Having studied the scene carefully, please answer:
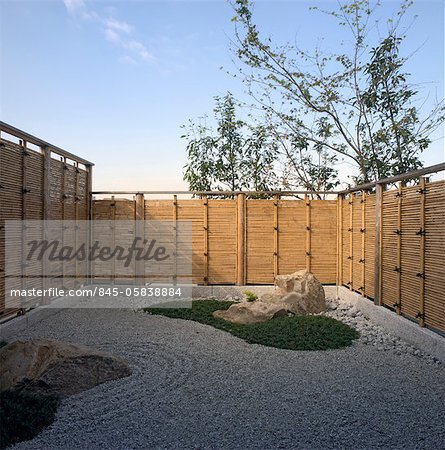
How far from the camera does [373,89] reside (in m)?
10.9

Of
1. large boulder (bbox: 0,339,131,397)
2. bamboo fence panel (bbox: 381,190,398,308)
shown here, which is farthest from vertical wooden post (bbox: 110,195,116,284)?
bamboo fence panel (bbox: 381,190,398,308)

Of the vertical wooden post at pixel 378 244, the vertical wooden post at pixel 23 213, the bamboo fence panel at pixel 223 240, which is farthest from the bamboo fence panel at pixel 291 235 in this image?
the vertical wooden post at pixel 23 213

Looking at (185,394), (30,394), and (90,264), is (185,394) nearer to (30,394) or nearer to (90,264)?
(30,394)

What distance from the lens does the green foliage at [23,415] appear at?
3219 mm

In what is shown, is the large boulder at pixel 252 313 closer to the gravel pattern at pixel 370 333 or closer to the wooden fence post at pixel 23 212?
the gravel pattern at pixel 370 333

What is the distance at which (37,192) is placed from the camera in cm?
739

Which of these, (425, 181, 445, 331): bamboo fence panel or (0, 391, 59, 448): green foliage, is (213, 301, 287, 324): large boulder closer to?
(425, 181, 445, 331): bamboo fence panel

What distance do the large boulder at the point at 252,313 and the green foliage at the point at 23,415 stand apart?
12.2 feet

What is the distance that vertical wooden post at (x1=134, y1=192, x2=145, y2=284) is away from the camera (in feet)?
31.0

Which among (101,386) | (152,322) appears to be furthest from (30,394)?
(152,322)

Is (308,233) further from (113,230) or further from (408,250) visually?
(113,230)

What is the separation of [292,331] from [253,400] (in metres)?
2.56

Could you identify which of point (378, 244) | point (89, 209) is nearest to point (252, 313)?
point (378, 244)

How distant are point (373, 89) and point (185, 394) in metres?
9.31
